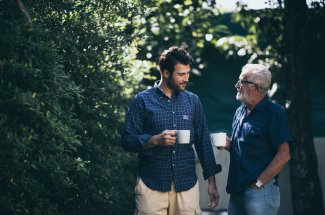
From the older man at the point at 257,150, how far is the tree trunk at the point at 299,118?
3558 millimetres

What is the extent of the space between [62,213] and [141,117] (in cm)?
148

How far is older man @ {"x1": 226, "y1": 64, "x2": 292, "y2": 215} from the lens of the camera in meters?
4.92

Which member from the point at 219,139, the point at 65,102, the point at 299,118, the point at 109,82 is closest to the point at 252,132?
the point at 219,139

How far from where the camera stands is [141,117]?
536 centimetres

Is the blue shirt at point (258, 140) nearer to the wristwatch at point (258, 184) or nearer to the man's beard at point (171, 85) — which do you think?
the wristwatch at point (258, 184)

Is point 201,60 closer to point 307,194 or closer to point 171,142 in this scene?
point 307,194

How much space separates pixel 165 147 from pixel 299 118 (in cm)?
384

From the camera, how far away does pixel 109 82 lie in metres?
7.01

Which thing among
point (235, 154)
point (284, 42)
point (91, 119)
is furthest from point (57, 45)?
point (284, 42)

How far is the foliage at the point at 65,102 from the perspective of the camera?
16.4 feet

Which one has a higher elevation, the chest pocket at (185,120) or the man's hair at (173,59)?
the man's hair at (173,59)

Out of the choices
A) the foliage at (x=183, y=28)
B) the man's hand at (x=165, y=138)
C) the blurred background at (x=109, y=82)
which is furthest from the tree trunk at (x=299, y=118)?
the man's hand at (x=165, y=138)

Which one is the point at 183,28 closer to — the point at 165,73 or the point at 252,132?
the point at 165,73

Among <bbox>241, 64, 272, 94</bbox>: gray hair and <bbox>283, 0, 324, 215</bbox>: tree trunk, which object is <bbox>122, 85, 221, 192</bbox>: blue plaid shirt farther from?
<bbox>283, 0, 324, 215</bbox>: tree trunk
